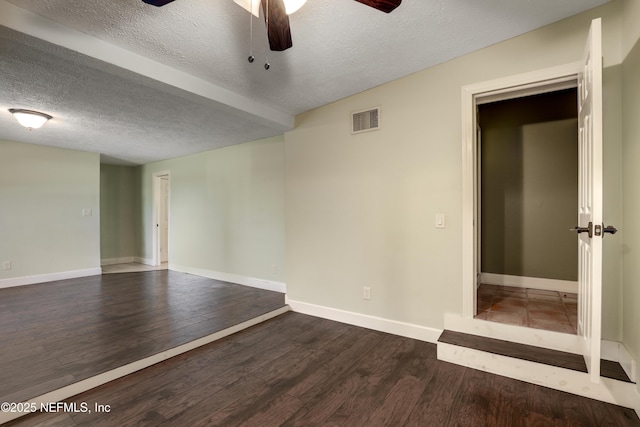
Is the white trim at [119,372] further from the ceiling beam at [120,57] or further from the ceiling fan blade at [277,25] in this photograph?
the ceiling fan blade at [277,25]

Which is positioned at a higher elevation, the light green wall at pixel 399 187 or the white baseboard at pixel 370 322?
the light green wall at pixel 399 187


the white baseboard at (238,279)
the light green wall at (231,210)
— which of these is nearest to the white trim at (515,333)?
the white baseboard at (238,279)

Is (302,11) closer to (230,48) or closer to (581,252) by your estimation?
(230,48)

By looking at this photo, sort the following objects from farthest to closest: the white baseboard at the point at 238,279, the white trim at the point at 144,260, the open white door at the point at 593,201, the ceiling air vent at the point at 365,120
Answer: the white trim at the point at 144,260, the white baseboard at the point at 238,279, the ceiling air vent at the point at 365,120, the open white door at the point at 593,201

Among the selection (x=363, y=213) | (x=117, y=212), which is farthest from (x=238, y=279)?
(x=117, y=212)

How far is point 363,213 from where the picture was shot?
3049 mm

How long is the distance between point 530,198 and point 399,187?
1810 millimetres

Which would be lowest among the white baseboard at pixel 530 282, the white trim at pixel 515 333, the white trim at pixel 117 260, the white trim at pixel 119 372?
the white trim at pixel 119 372

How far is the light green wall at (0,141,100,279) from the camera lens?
4.69 m

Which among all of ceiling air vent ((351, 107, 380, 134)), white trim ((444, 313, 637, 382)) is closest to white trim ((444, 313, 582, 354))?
white trim ((444, 313, 637, 382))

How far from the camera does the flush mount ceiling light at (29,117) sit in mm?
3234

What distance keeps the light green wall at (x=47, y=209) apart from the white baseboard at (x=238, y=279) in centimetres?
179

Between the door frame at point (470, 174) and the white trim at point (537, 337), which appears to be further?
the door frame at point (470, 174)

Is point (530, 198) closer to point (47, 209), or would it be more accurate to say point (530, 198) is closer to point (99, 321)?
point (99, 321)
